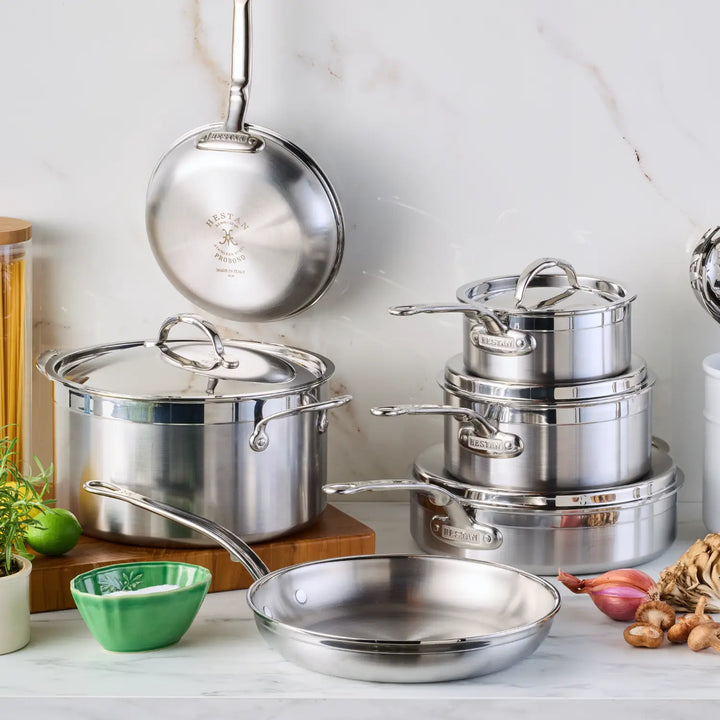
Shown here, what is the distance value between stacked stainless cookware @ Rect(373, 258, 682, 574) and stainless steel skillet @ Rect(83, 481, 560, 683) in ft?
0.30

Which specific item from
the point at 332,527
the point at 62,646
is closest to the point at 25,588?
the point at 62,646

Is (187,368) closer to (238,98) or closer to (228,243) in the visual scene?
(228,243)

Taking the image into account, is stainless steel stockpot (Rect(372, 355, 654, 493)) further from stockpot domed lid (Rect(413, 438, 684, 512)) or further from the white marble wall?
the white marble wall

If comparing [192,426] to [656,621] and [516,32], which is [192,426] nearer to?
[656,621]

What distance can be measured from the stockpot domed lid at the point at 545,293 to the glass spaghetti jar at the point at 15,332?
48 centimetres

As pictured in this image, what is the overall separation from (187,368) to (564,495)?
39cm

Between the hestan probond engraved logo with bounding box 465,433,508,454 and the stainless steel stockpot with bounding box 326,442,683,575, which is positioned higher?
the hestan probond engraved logo with bounding box 465,433,508,454

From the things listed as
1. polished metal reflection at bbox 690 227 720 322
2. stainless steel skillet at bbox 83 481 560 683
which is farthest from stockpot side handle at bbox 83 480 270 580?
polished metal reflection at bbox 690 227 720 322

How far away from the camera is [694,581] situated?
3.40 feet

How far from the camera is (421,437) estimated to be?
141 cm

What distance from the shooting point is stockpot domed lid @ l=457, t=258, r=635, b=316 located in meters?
1.13

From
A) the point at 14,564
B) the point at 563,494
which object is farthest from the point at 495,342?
the point at 14,564

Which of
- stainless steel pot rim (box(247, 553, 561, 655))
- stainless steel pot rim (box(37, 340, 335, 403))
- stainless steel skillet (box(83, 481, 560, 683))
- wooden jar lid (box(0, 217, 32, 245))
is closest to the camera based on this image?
stainless steel pot rim (box(247, 553, 561, 655))

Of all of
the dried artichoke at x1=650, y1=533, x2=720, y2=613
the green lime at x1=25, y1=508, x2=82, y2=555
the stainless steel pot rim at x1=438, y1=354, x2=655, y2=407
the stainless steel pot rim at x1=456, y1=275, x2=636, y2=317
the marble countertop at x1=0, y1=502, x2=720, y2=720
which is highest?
the stainless steel pot rim at x1=456, y1=275, x2=636, y2=317
